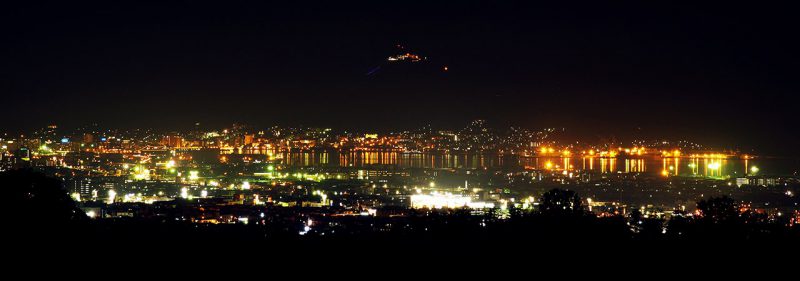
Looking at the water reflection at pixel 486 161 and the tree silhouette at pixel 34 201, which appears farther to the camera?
the water reflection at pixel 486 161

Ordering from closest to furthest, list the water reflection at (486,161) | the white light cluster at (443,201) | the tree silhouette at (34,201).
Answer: the tree silhouette at (34,201)
the white light cluster at (443,201)
the water reflection at (486,161)

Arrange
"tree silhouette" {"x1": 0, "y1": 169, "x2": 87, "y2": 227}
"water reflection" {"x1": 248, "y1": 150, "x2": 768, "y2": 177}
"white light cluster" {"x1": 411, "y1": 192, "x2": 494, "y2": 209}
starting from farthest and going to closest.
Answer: "water reflection" {"x1": 248, "y1": 150, "x2": 768, "y2": 177} → "white light cluster" {"x1": 411, "y1": 192, "x2": 494, "y2": 209} → "tree silhouette" {"x1": 0, "y1": 169, "x2": 87, "y2": 227}

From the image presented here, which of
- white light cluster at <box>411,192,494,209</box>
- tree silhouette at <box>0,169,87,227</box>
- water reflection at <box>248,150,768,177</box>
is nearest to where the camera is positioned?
tree silhouette at <box>0,169,87,227</box>

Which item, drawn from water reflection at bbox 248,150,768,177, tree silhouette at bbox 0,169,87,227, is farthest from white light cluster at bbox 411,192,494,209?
water reflection at bbox 248,150,768,177

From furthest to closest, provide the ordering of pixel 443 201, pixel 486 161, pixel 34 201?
pixel 486 161 → pixel 443 201 → pixel 34 201

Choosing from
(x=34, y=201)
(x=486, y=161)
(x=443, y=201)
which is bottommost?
(x=443, y=201)

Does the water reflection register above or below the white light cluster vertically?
above

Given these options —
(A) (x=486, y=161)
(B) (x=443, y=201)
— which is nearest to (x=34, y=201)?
(B) (x=443, y=201)

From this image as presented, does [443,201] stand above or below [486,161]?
below

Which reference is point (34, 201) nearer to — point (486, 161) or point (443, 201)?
point (443, 201)

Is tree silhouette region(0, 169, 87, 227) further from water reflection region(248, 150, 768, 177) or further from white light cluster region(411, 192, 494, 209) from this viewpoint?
water reflection region(248, 150, 768, 177)

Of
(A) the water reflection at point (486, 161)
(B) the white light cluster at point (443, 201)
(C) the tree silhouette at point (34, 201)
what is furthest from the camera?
(A) the water reflection at point (486, 161)

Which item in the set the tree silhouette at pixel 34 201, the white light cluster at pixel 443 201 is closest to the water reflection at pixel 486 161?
the white light cluster at pixel 443 201

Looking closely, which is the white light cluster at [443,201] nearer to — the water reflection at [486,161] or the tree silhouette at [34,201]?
the tree silhouette at [34,201]
